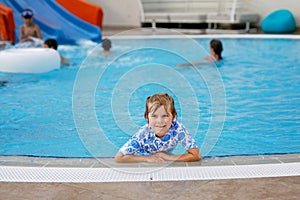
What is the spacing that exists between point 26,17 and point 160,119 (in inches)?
244

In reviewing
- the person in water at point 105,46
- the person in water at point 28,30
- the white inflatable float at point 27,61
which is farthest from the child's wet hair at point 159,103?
the person in water at point 28,30

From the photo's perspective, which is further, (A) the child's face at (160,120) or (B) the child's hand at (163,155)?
(B) the child's hand at (163,155)

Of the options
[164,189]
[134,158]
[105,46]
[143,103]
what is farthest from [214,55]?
[164,189]

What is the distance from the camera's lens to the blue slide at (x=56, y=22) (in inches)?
357

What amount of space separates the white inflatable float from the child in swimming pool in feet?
12.3

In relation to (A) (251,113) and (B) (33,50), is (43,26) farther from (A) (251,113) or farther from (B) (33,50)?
(A) (251,113)

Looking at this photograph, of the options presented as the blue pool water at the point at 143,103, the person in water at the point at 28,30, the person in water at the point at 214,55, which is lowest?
the blue pool water at the point at 143,103

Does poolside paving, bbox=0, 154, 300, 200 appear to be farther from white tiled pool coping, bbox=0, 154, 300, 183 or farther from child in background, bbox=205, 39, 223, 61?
child in background, bbox=205, 39, 223, 61

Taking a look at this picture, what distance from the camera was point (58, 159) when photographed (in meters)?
2.98

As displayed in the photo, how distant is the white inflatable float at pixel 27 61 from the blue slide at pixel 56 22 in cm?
253

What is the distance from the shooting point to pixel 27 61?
6277 millimetres

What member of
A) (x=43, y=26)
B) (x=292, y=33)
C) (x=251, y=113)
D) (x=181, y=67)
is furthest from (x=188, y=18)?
(x=251, y=113)

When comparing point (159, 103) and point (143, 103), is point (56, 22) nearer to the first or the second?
point (143, 103)

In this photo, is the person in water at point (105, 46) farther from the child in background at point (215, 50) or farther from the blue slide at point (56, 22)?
the child in background at point (215, 50)
